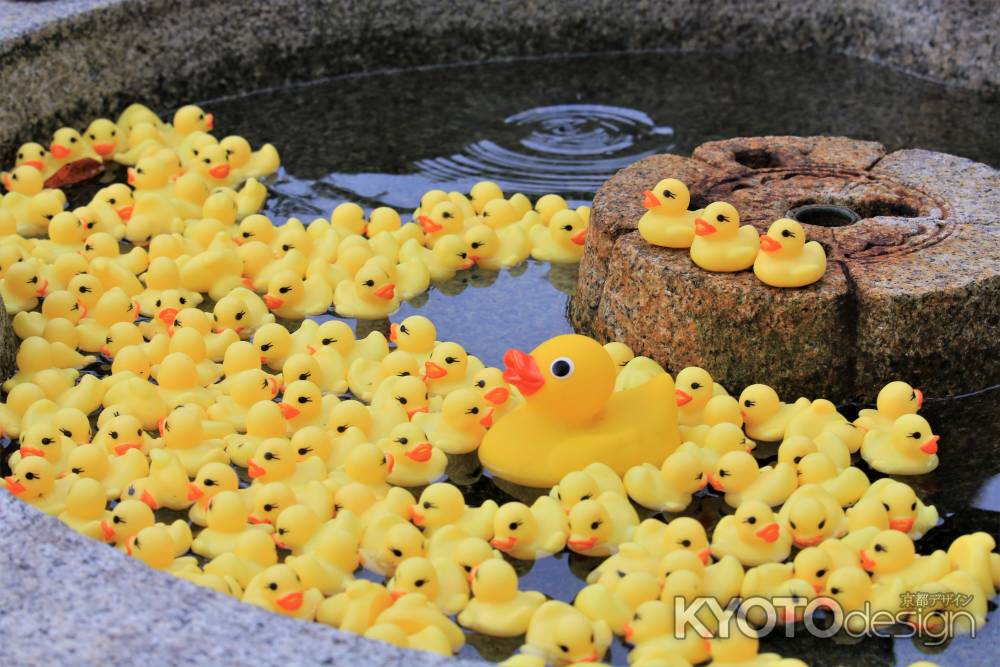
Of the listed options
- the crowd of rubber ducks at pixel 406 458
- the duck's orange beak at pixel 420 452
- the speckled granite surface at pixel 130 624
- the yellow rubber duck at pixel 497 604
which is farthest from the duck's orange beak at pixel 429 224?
the speckled granite surface at pixel 130 624

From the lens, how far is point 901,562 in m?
3.31

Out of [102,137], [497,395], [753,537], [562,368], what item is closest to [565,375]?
[562,368]

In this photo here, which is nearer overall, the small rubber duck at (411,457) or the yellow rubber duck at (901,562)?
the yellow rubber duck at (901,562)

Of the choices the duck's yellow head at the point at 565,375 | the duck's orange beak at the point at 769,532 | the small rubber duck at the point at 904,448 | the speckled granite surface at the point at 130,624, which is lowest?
the small rubber duck at the point at 904,448

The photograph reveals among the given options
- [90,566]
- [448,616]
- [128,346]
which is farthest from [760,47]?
[90,566]

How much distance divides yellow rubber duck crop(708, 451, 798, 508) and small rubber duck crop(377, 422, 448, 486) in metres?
0.79

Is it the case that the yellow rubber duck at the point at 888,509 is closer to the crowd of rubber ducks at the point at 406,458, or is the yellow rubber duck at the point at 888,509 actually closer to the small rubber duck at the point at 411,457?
the crowd of rubber ducks at the point at 406,458

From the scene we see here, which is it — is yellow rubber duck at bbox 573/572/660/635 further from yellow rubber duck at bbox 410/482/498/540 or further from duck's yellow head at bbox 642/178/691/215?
duck's yellow head at bbox 642/178/691/215

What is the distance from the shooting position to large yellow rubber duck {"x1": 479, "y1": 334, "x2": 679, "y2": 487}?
3713mm

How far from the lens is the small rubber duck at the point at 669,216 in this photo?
4.22m

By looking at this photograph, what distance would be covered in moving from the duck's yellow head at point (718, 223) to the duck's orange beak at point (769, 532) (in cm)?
104

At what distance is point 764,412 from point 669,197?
0.74 metres

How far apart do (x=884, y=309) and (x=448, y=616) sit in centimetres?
163

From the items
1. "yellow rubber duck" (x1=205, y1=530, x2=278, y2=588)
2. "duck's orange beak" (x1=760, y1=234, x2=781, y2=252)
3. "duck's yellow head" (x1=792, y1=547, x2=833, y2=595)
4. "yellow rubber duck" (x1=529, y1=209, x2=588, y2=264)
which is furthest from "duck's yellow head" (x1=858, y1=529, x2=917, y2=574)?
"yellow rubber duck" (x1=529, y1=209, x2=588, y2=264)
